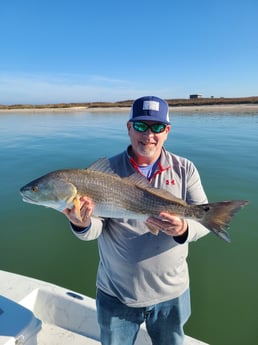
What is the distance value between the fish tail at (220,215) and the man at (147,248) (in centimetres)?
20

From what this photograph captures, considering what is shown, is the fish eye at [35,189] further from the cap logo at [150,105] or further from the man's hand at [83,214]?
the cap logo at [150,105]

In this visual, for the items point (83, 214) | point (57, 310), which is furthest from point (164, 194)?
point (57, 310)

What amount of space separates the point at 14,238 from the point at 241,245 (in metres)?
5.75

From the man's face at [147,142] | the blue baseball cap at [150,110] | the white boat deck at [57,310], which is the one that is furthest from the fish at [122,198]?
the white boat deck at [57,310]

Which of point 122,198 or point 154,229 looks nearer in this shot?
point 154,229

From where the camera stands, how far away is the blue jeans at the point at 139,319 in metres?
2.88

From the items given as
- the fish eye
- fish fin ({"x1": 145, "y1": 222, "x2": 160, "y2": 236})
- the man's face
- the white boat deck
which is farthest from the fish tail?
the white boat deck

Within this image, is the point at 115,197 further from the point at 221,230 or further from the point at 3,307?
the point at 3,307

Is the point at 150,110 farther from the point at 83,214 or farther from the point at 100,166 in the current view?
the point at 83,214

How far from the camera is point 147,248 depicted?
2742mm

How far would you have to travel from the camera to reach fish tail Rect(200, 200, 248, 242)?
2662mm

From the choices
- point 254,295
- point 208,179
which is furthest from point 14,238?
point 208,179

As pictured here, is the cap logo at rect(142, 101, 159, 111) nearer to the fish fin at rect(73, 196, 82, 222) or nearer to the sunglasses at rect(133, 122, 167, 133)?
the sunglasses at rect(133, 122, 167, 133)

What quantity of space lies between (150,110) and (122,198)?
86cm
